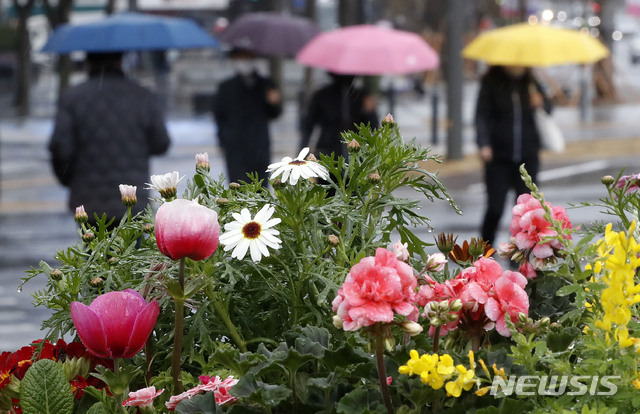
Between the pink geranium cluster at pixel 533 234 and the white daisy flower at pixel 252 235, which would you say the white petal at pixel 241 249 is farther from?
the pink geranium cluster at pixel 533 234

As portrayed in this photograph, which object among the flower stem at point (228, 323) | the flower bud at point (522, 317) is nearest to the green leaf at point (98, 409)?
the flower stem at point (228, 323)

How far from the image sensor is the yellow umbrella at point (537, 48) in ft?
28.5

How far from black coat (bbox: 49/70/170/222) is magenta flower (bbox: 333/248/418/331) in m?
4.52

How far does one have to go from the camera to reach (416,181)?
1.86 metres

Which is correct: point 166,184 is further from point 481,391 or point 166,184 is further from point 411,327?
point 481,391

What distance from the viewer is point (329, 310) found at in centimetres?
175

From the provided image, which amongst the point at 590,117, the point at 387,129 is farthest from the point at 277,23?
the point at 590,117

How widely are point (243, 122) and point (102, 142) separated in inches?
96.7

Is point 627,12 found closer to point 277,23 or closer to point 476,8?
point 476,8

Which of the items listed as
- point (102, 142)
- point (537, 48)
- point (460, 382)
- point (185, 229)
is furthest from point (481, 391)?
point (537, 48)

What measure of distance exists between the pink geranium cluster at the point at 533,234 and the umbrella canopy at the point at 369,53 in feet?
23.5

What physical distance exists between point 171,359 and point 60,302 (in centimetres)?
22

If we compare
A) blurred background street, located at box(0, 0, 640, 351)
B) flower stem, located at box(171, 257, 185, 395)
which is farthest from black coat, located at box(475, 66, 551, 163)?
flower stem, located at box(171, 257, 185, 395)

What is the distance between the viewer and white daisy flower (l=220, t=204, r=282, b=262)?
1.64m
